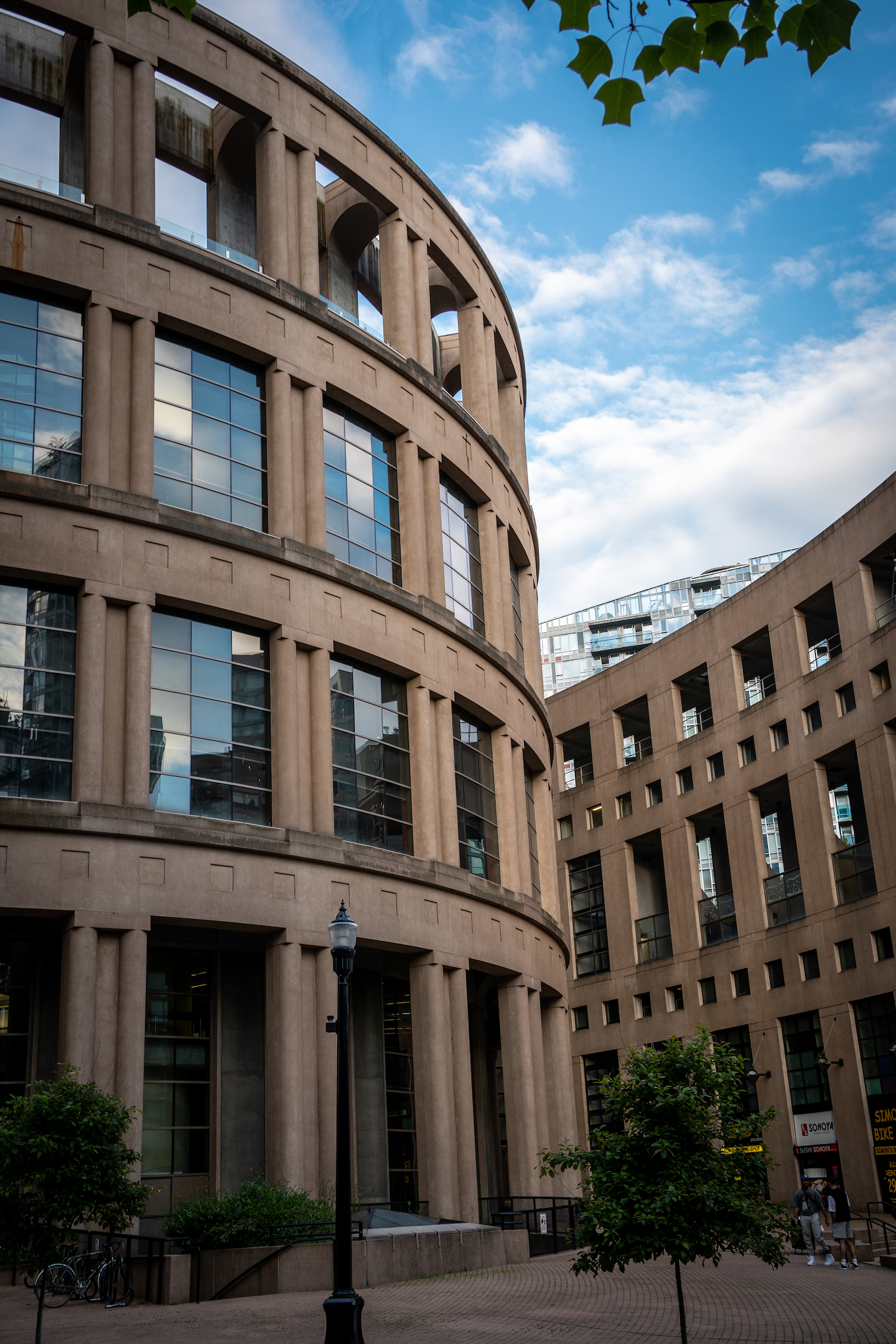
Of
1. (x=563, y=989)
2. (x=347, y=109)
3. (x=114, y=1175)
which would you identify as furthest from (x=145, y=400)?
(x=563, y=989)

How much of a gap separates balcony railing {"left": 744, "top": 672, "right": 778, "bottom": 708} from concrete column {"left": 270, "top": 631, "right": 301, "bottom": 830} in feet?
89.9

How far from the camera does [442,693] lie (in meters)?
31.2

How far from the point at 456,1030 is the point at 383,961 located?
7.61 feet

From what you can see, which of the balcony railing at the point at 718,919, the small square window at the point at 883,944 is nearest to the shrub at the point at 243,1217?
the small square window at the point at 883,944

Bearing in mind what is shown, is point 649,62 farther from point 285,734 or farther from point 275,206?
point 275,206

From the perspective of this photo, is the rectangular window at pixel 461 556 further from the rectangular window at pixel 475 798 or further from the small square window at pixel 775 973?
the small square window at pixel 775 973

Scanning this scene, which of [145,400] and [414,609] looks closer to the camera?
[145,400]

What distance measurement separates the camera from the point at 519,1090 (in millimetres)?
31688

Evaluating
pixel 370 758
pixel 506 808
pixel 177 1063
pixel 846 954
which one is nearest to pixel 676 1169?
pixel 177 1063

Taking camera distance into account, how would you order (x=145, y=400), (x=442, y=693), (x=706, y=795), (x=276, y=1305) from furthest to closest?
1. (x=706, y=795)
2. (x=442, y=693)
3. (x=145, y=400)
4. (x=276, y=1305)

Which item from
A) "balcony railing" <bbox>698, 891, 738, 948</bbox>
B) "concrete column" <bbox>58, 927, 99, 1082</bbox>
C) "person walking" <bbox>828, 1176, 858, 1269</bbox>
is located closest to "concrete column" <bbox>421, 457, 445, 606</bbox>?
"concrete column" <bbox>58, 927, 99, 1082</bbox>

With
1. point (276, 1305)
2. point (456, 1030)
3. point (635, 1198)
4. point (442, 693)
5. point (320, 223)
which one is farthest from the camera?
point (320, 223)

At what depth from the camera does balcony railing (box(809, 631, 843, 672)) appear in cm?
4788

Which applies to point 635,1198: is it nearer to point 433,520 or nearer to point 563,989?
point 433,520
